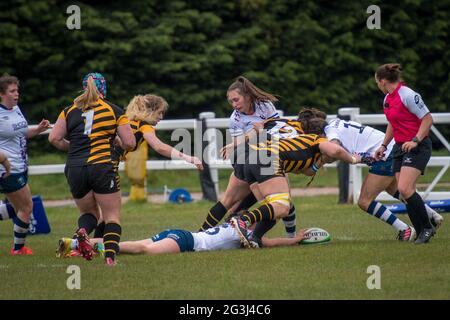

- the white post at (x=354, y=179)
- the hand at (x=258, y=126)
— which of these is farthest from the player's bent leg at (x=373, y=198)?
the white post at (x=354, y=179)

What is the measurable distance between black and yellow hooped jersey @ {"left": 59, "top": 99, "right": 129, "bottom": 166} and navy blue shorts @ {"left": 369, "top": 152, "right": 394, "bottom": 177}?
10.3 ft

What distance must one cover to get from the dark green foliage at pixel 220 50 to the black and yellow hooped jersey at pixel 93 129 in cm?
1399

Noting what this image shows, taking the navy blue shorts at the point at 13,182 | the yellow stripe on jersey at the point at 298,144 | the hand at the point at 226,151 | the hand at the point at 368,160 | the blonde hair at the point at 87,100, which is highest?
the blonde hair at the point at 87,100

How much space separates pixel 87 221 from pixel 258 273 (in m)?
2.38

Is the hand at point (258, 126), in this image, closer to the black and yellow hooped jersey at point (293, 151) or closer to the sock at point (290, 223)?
the black and yellow hooped jersey at point (293, 151)

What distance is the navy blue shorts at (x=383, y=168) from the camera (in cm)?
1107

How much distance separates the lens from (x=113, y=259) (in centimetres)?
945

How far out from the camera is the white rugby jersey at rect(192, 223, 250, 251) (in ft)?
34.6

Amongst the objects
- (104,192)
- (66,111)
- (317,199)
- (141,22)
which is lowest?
(317,199)

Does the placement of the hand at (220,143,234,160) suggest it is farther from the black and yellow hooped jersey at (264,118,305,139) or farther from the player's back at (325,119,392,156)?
the player's back at (325,119,392,156)

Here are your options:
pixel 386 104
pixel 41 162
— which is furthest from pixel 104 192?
pixel 41 162
